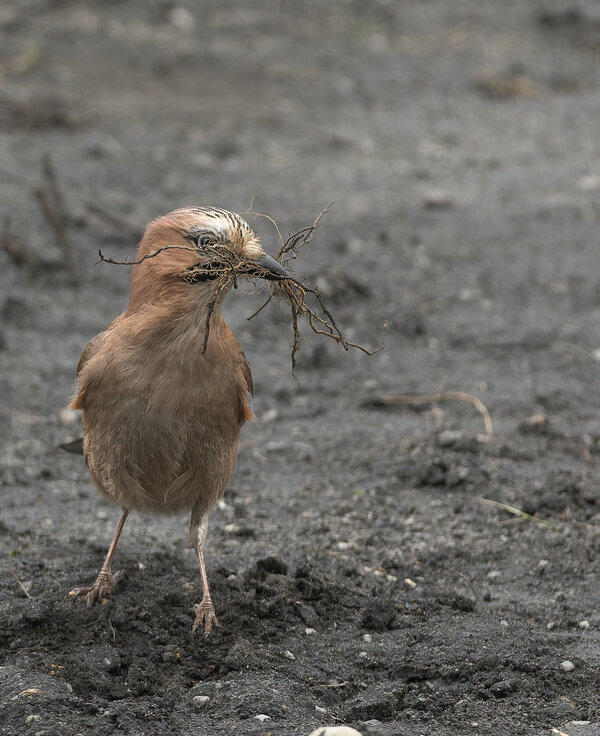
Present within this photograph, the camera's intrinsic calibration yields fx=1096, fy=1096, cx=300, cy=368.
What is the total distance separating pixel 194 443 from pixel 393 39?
10.3 m

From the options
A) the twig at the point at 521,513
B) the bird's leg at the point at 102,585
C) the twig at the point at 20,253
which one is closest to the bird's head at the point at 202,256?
the bird's leg at the point at 102,585

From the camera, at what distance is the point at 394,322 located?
8109 millimetres

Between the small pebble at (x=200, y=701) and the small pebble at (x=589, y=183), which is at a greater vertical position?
the small pebble at (x=200, y=701)

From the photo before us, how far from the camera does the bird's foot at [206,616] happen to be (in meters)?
4.56

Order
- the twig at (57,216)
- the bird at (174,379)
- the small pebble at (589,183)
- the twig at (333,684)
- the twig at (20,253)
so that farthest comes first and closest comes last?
the small pebble at (589,183)
the twig at (20,253)
the twig at (57,216)
the bird at (174,379)
the twig at (333,684)

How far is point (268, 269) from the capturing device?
4297 millimetres

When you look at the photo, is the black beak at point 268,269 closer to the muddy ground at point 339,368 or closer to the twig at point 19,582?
the muddy ground at point 339,368

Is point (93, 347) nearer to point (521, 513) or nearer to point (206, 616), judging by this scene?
point (206, 616)

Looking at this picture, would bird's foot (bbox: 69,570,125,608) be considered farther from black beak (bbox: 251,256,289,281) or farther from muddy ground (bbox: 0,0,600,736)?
black beak (bbox: 251,256,289,281)

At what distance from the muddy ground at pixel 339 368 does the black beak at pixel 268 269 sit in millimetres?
1370

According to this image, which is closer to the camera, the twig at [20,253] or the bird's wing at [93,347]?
the bird's wing at [93,347]

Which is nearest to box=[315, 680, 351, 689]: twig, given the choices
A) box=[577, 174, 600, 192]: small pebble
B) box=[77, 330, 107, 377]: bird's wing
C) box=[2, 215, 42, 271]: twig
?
box=[77, 330, 107, 377]: bird's wing

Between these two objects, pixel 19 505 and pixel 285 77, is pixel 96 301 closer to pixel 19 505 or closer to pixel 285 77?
pixel 19 505

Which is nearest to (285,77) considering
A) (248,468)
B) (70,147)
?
(70,147)
